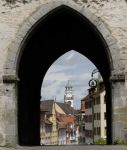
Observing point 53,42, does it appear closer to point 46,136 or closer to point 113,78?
point 113,78

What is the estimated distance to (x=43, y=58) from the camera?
24.6 meters

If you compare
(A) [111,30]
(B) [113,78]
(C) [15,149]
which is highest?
(A) [111,30]

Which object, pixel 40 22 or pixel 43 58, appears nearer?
pixel 40 22

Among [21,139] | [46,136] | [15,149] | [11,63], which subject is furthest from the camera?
[46,136]

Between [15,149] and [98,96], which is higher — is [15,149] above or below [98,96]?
below

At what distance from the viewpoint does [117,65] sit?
57.4 ft

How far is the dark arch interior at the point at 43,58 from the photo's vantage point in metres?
22.7

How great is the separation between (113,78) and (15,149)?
353cm

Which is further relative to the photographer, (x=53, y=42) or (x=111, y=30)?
(x=53, y=42)

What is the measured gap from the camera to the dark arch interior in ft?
74.4

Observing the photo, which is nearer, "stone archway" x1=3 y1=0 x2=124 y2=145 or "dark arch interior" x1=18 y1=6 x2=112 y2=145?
"stone archway" x1=3 y1=0 x2=124 y2=145

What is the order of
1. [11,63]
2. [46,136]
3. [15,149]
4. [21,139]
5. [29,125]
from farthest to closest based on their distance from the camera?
A: [46,136] < [29,125] < [21,139] < [11,63] < [15,149]

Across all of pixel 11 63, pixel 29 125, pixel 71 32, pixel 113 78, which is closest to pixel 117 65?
pixel 113 78

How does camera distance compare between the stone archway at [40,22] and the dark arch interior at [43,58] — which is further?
the dark arch interior at [43,58]
